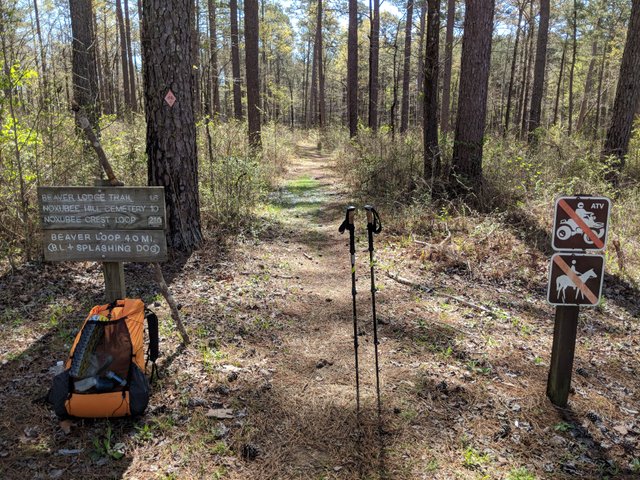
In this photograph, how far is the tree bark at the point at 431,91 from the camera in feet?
30.2

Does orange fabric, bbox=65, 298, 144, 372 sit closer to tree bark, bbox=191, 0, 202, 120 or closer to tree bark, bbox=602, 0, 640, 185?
tree bark, bbox=191, 0, 202, 120

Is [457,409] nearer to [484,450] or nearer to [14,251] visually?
[484,450]

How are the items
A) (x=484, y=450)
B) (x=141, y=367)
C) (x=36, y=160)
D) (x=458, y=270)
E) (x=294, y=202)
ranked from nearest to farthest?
(x=484, y=450), (x=141, y=367), (x=36, y=160), (x=458, y=270), (x=294, y=202)

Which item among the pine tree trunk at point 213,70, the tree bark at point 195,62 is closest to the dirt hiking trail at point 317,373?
the tree bark at point 195,62

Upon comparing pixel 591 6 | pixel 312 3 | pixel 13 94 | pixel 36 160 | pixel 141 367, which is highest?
pixel 312 3

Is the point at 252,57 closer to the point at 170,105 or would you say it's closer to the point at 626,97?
the point at 170,105

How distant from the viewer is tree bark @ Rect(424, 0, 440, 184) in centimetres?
→ 920

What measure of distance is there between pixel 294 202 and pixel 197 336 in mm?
6938

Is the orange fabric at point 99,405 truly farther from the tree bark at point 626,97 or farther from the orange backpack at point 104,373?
the tree bark at point 626,97

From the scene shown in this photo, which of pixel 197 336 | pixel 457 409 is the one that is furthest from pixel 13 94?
pixel 457 409

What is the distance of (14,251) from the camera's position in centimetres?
550

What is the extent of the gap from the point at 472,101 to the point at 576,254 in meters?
6.86

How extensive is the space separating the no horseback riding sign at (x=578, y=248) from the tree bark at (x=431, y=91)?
634 cm

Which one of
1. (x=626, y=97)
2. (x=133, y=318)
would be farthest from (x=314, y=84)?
(x=133, y=318)
